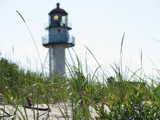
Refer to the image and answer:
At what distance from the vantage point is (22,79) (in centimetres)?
347

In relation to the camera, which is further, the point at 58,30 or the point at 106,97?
the point at 58,30

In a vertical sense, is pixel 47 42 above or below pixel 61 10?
below

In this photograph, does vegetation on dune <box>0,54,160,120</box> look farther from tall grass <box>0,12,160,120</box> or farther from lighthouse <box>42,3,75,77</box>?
lighthouse <box>42,3,75,77</box>

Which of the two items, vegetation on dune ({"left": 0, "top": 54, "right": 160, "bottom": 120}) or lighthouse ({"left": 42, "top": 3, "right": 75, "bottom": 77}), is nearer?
vegetation on dune ({"left": 0, "top": 54, "right": 160, "bottom": 120})

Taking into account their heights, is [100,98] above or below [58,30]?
below

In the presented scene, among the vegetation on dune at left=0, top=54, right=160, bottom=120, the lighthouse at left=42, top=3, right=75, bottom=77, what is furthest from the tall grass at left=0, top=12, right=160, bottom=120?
the lighthouse at left=42, top=3, right=75, bottom=77

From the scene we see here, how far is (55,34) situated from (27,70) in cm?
2772

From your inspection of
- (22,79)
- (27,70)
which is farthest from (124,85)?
(27,70)

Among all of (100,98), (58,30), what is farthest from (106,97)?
(58,30)

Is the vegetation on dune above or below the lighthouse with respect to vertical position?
below

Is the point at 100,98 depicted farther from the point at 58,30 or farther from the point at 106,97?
the point at 58,30

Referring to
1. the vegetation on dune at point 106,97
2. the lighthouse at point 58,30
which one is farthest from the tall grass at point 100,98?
the lighthouse at point 58,30

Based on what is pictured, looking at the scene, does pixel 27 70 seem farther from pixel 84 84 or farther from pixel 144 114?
pixel 144 114

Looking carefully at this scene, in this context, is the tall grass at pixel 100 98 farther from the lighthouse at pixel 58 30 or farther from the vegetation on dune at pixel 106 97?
the lighthouse at pixel 58 30
